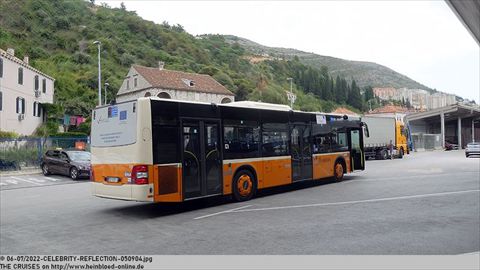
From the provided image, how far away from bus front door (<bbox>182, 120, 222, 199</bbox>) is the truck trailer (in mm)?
25310

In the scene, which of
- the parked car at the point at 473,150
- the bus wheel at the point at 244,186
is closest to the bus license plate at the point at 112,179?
the bus wheel at the point at 244,186

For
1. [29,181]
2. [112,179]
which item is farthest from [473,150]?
[112,179]

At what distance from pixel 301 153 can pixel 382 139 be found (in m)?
23.8

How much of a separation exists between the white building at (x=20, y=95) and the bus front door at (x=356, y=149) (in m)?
31.5

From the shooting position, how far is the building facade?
205 feet

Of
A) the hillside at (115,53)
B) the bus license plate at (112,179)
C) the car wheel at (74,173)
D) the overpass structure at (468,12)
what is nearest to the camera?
the bus license plate at (112,179)

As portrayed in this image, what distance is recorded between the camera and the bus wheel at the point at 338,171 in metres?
16.9

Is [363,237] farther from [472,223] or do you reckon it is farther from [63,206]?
[63,206]

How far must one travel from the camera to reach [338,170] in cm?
1705

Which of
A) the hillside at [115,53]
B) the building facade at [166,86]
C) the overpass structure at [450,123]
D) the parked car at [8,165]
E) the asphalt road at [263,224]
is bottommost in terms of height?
the asphalt road at [263,224]

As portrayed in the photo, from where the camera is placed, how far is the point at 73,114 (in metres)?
52.4

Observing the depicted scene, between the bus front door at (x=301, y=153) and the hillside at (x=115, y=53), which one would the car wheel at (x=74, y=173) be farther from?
the hillside at (x=115, y=53)

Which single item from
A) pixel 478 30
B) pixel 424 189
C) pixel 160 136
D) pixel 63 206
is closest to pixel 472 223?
pixel 424 189

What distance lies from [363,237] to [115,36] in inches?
3128
